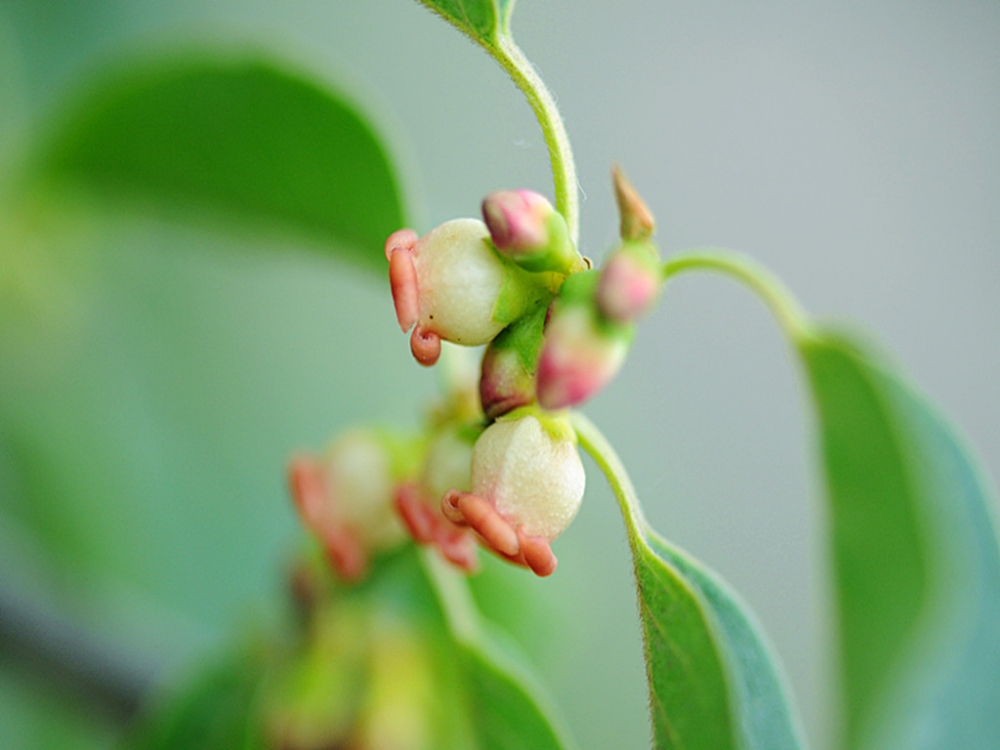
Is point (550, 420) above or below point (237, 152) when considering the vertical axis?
below

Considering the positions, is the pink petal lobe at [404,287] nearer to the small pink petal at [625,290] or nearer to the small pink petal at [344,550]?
the small pink petal at [625,290]

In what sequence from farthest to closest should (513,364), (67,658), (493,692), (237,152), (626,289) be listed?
(67,658) < (237,152) < (493,692) < (513,364) < (626,289)

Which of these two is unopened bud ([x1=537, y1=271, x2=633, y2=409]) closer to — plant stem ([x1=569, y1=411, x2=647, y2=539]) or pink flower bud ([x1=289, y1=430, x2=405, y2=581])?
plant stem ([x1=569, y1=411, x2=647, y2=539])

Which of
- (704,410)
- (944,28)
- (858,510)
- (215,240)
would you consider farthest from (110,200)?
(944,28)

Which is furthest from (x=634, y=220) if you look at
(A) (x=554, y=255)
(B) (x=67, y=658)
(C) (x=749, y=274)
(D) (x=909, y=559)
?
(B) (x=67, y=658)

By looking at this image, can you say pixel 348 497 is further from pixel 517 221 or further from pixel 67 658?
pixel 67 658

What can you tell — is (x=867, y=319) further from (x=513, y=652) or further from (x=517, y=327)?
(x=517, y=327)
